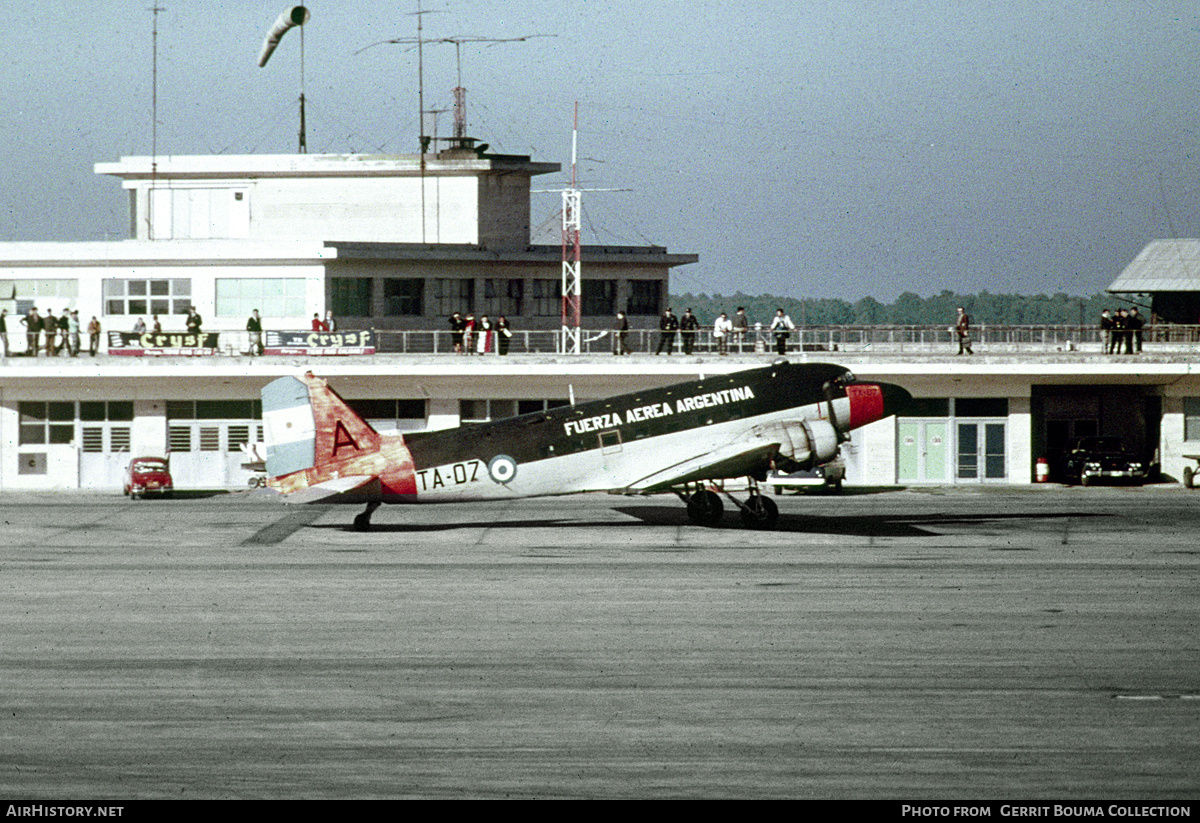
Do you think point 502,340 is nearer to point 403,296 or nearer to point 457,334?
point 457,334

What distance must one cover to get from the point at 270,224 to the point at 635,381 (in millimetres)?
26691

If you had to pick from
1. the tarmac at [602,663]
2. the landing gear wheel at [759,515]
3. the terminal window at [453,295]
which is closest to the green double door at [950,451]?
the tarmac at [602,663]

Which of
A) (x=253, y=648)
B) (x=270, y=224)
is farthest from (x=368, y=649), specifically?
(x=270, y=224)

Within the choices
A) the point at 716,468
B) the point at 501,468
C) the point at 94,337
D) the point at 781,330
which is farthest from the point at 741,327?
the point at 94,337

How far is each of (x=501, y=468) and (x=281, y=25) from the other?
50642mm

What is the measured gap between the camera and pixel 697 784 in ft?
54.2

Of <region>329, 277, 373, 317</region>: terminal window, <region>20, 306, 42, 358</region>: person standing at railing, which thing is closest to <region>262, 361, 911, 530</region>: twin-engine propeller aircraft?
<region>20, 306, 42, 358</region>: person standing at railing

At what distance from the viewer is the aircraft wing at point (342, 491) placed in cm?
3519

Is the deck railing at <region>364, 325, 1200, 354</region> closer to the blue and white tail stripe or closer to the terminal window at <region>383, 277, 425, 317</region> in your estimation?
the terminal window at <region>383, 277, 425, 317</region>

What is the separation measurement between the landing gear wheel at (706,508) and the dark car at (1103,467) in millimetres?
21932

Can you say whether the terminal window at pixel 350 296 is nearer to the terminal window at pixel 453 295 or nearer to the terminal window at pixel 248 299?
the terminal window at pixel 248 299

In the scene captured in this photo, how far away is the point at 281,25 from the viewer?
258 ft

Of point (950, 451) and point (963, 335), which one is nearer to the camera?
point (963, 335)
